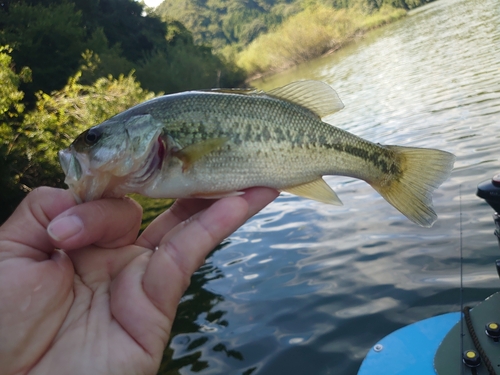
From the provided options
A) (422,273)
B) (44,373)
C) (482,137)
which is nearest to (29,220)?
(44,373)

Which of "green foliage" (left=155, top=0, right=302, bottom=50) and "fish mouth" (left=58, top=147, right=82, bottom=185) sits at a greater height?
"green foliage" (left=155, top=0, right=302, bottom=50)

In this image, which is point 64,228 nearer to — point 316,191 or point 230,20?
point 316,191

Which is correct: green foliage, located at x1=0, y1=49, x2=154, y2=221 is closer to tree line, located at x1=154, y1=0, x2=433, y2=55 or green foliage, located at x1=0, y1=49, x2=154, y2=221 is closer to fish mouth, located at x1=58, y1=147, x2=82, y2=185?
fish mouth, located at x1=58, y1=147, x2=82, y2=185

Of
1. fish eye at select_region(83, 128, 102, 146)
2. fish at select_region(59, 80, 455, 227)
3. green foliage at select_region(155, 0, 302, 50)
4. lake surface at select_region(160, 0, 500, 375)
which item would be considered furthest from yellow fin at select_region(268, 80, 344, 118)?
green foliage at select_region(155, 0, 302, 50)

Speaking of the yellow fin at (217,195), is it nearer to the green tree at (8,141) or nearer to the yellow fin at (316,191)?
the yellow fin at (316,191)

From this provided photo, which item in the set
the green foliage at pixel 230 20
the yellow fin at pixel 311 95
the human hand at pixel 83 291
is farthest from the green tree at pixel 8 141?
the green foliage at pixel 230 20
